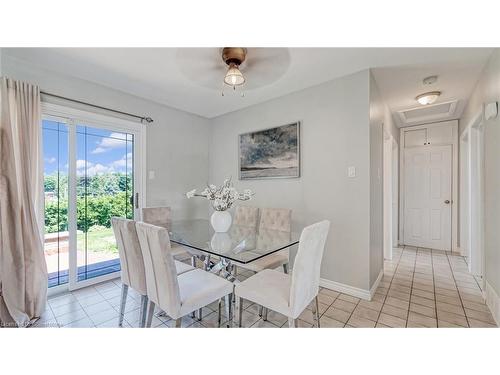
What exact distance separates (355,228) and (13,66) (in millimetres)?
3749

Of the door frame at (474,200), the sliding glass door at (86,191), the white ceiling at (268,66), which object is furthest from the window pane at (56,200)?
the door frame at (474,200)

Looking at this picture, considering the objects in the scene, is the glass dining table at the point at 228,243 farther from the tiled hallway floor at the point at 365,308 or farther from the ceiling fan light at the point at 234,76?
the ceiling fan light at the point at 234,76

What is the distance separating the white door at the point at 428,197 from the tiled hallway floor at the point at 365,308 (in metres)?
1.45

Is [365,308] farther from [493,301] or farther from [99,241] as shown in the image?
[99,241]

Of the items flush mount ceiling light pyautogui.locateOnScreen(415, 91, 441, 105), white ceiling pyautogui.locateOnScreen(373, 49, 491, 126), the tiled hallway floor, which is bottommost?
the tiled hallway floor

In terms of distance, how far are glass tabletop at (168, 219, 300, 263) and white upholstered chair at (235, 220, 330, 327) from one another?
24 cm

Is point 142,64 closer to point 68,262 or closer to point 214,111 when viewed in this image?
point 214,111

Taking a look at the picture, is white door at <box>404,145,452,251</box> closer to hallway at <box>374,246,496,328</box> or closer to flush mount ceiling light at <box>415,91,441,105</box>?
hallway at <box>374,246,496,328</box>

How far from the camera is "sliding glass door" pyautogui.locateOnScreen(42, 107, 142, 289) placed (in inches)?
93.2

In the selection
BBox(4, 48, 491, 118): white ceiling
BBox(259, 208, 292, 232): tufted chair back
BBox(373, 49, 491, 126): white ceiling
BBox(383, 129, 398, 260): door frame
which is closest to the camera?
BBox(4, 48, 491, 118): white ceiling

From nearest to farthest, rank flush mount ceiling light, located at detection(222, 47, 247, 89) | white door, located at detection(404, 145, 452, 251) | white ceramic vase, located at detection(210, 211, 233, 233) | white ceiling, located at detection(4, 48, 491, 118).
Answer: flush mount ceiling light, located at detection(222, 47, 247, 89), white ceiling, located at detection(4, 48, 491, 118), white ceramic vase, located at detection(210, 211, 233, 233), white door, located at detection(404, 145, 452, 251)

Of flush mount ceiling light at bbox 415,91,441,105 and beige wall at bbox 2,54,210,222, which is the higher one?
flush mount ceiling light at bbox 415,91,441,105

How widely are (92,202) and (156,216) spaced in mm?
788

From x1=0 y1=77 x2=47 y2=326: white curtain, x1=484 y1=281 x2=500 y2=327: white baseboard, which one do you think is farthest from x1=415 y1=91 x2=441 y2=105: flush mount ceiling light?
x1=0 y1=77 x2=47 y2=326: white curtain
